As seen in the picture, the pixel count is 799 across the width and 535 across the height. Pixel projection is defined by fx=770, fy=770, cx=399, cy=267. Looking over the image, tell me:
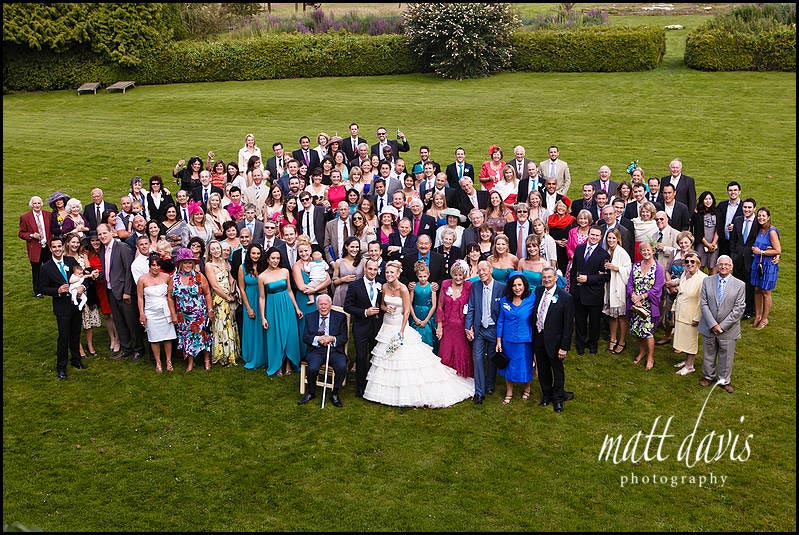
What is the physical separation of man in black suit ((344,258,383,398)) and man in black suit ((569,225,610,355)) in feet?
9.67

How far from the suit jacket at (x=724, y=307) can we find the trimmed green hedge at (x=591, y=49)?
21.3 meters

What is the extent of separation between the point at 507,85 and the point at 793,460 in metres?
21.8

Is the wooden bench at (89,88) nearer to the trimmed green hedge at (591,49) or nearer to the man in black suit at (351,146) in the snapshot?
the trimmed green hedge at (591,49)

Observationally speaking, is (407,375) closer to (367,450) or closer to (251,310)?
(367,450)

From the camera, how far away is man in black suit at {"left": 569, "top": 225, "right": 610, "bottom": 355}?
35.2 ft

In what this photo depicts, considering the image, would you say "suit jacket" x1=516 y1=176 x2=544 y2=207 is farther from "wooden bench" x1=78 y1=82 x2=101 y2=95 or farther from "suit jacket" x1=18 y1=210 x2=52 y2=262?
"wooden bench" x1=78 y1=82 x2=101 y2=95

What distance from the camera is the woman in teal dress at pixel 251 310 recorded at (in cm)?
1053

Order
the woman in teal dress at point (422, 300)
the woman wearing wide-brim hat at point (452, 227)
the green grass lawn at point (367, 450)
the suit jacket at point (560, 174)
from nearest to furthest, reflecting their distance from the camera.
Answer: the green grass lawn at point (367, 450) → the woman in teal dress at point (422, 300) → the woman wearing wide-brim hat at point (452, 227) → the suit jacket at point (560, 174)

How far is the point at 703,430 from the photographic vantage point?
29.9ft

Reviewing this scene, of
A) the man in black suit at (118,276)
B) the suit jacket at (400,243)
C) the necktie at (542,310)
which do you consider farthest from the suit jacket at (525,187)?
the man in black suit at (118,276)

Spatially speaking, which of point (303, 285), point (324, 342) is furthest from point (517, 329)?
point (303, 285)

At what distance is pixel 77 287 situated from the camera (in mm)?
10586

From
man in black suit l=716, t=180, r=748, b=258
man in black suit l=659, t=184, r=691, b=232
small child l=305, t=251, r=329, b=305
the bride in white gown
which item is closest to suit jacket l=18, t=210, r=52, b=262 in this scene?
small child l=305, t=251, r=329, b=305

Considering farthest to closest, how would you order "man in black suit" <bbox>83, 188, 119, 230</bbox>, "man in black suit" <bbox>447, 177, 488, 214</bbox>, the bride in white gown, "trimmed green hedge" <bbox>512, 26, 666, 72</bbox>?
"trimmed green hedge" <bbox>512, 26, 666, 72</bbox>, "man in black suit" <bbox>83, 188, 119, 230</bbox>, "man in black suit" <bbox>447, 177, 488, 214</bbox>, the bride in white gown
